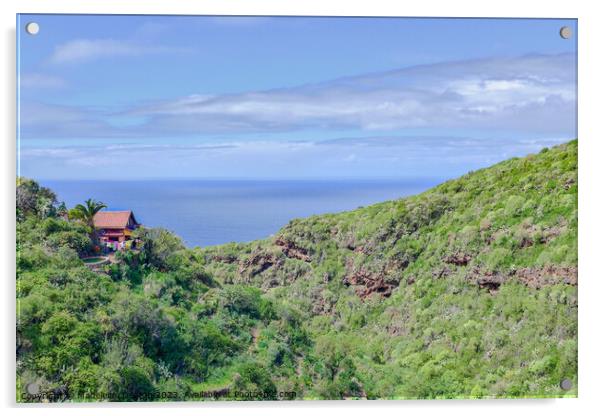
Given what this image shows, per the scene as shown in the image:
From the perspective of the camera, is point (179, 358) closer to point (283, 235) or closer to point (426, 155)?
point (283, 235)

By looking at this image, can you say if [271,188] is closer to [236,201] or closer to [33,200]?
[236,201]

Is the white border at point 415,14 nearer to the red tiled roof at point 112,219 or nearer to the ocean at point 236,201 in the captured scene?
the red tiled roof at point 112,219

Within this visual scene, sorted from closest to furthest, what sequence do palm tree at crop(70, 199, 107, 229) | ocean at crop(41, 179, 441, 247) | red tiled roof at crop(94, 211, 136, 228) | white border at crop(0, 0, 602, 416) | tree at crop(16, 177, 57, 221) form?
white border at crop(0, 0, 602, 416) < tree at crop(16, 177, 57, 221) < palm tree at crop(70, 199, 107, 229) < red tiled roof at crop(94, 211, 136, 228) < ocean at crop(41, 179, 441, 247)

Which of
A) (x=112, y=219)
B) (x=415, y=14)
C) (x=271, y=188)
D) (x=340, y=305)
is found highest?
(x=415, y=14)

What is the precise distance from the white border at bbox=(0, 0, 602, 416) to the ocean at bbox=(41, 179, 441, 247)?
6.45ft

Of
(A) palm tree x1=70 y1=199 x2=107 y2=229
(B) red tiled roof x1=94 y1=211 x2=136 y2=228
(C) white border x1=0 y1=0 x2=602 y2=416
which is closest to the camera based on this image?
(C) white border x1=0 y1=0 x2=602 y2=416

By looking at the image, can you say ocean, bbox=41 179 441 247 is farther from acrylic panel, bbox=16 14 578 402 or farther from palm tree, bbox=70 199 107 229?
palm tree, bbox=70 199 107 229

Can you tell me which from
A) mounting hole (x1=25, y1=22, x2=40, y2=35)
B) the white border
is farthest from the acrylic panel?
the white border

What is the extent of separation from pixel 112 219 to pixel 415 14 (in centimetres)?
544

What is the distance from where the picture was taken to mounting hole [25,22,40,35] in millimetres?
10164

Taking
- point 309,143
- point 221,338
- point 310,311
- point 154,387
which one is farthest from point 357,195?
point 154,387

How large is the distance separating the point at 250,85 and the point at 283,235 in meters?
2.75

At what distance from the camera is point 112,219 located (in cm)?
1098

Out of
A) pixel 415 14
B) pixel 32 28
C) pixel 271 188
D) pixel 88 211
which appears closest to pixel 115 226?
pixel 88 211
